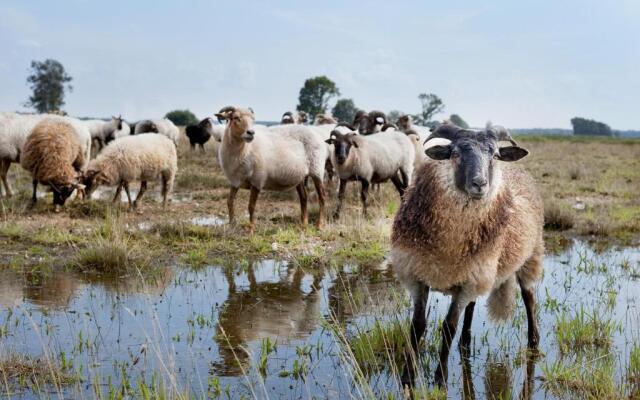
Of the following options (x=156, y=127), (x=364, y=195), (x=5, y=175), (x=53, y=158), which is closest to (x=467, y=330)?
(x=364, y=195)

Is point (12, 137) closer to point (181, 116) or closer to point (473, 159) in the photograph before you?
point (473, 159)

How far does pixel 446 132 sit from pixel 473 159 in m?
0.50

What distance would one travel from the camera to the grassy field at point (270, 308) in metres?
4.99

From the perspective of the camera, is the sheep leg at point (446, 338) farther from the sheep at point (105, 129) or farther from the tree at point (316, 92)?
the tree at point (316, 92)

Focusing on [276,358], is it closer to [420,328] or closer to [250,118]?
[420,328]

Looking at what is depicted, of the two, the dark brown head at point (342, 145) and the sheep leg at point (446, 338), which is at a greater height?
the dark brown head at point (342, 145)

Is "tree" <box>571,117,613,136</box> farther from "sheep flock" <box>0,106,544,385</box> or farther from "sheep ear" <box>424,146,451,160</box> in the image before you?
"sheep ear" <box>424,146,451,160</box>

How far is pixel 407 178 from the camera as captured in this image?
611 inches

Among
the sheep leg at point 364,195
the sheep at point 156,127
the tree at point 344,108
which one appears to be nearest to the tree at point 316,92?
the tree at point 344,108

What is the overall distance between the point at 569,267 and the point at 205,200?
887 cm

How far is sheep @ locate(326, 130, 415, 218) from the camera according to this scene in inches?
539

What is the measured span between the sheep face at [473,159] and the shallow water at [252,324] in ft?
4.57

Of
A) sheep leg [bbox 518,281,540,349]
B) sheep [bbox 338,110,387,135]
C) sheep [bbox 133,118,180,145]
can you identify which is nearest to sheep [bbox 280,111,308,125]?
sheep [bbox 338,110,387,135]

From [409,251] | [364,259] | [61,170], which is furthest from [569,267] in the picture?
[61,170]
